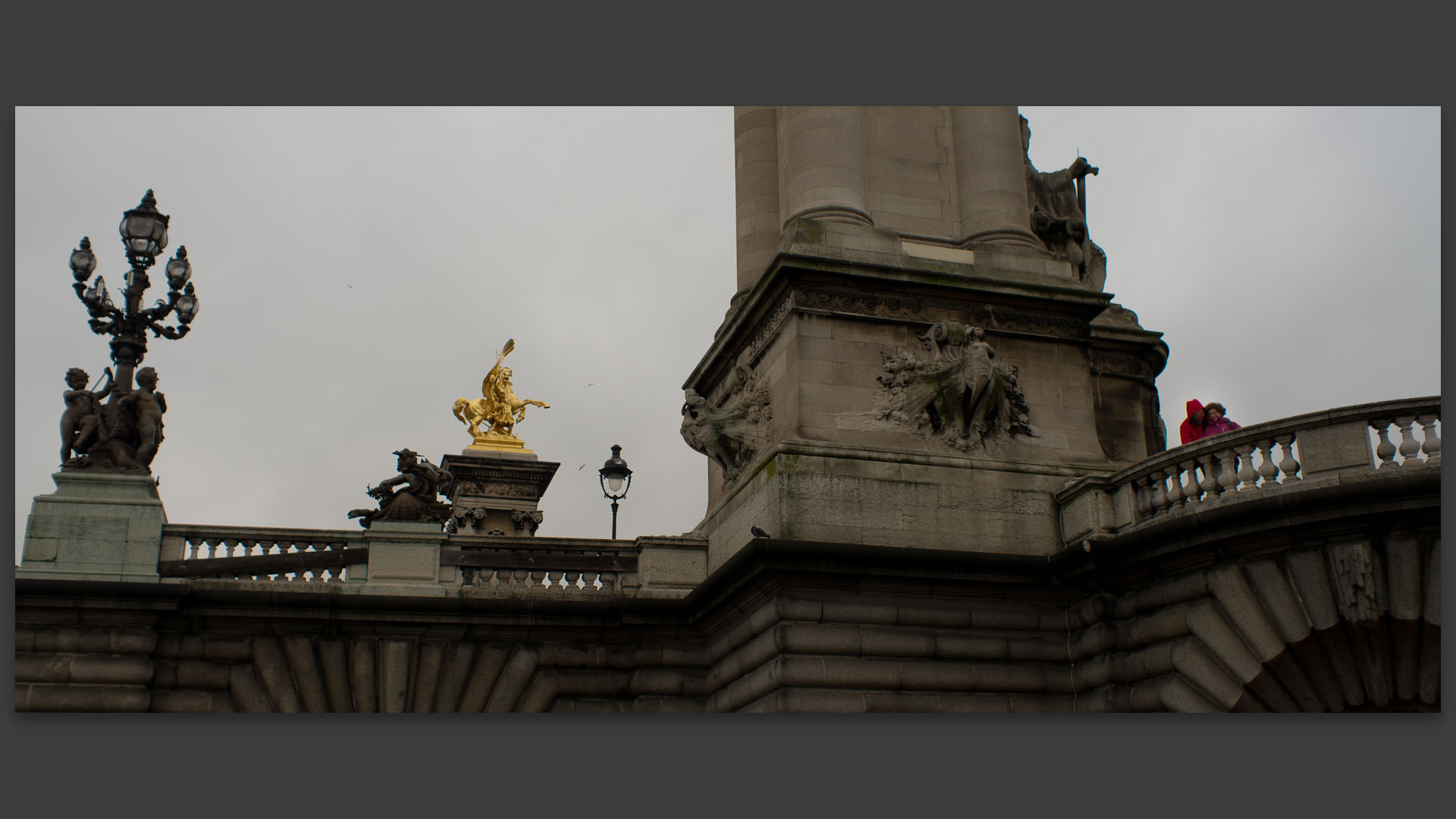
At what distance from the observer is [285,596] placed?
59.5ft

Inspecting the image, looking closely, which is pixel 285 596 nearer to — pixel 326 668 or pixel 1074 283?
pixel 326 668

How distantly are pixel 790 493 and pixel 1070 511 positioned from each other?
328cm

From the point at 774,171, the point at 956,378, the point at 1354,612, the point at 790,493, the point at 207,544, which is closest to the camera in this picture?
the point at 1354,612

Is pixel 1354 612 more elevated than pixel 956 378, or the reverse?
pixel 956 378

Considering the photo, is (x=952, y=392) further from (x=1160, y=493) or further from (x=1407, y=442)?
(x=1407, y=442)

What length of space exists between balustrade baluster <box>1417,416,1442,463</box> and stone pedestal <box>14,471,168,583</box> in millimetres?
14132

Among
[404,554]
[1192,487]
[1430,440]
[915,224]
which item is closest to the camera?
[1430,440]

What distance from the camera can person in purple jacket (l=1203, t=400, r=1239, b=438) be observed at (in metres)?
17.1

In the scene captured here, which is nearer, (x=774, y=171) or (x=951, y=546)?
(x=951, y=546)

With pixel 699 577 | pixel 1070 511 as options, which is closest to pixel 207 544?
pixel 699 577

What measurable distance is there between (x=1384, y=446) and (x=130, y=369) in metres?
14.6

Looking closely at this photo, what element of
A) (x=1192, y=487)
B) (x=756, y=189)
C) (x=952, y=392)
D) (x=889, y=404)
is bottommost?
(x=1192, y=487)

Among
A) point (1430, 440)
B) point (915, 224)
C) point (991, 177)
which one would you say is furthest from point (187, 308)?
point (1430, 440)

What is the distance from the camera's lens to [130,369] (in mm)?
18766
